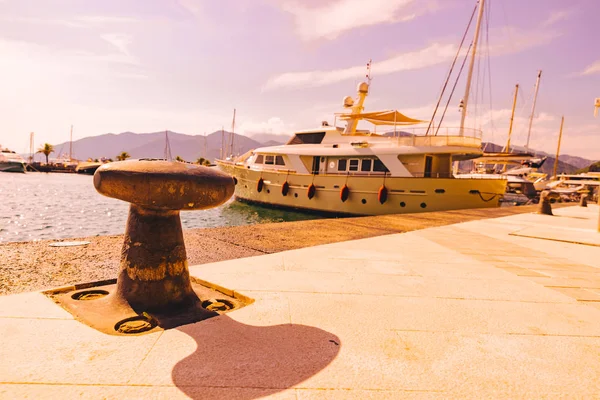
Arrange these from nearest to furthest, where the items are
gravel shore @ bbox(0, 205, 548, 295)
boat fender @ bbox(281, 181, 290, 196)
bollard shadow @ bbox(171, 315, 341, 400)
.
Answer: bollard shadow @ bbox(171, 315, 341, 400)
gravel shore @ bbox(0, 205, 548, 295)
boat fender @ bbox(281, 181, 290, 196)

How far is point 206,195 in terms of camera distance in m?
2.01

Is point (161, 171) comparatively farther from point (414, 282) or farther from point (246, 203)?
point (246, 203)

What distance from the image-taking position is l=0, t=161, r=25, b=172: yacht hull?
70.0 meters

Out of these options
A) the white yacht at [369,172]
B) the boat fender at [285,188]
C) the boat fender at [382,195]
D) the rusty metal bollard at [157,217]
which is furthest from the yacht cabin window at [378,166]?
the rusty metal bollard at [157,217]

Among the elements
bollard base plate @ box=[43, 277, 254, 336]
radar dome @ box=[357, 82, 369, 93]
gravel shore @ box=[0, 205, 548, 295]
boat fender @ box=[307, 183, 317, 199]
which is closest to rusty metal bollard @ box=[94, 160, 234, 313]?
bollard base plate @ box=[43, 277, 254, 336]

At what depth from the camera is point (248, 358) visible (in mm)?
1546

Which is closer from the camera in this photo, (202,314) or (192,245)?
(202,314)

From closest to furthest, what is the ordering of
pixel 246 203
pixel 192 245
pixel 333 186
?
pixel 192 245
pixel 333 186
pixel 246 203

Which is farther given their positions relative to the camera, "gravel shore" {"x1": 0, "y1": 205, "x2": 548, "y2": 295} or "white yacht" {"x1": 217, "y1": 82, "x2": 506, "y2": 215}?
"white yacht" {"x1": 217, "y1": 82, "x2": 506, "y2": 215}

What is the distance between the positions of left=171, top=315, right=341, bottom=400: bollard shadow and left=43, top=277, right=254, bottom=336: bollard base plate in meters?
0.19

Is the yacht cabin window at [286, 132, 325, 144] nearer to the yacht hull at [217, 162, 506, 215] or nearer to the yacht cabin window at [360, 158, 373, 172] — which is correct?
the yacht hull at [217, 162, 506, 215]

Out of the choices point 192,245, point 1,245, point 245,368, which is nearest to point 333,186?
point 192,245

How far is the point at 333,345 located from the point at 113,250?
2667mm

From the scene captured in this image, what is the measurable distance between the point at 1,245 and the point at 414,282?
384 centimetres
